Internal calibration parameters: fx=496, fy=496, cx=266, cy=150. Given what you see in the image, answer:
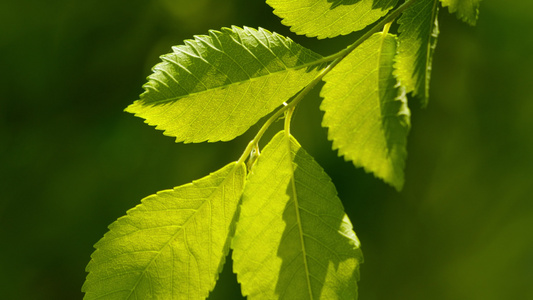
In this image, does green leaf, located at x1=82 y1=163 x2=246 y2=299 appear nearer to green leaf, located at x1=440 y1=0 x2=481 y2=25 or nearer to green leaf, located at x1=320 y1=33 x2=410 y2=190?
green leaf, located at x1=320 y1=33 x2=410 y2=190

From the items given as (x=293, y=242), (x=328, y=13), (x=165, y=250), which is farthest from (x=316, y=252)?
(x=328, y=13)

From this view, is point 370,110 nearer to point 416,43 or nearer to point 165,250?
point 416,43

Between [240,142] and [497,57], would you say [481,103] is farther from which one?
[240,142]

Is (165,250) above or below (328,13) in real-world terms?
below

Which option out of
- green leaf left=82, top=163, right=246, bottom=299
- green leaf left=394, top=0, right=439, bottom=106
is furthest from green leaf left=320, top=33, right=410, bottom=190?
green leaf left=82, top=163, right=246, bottom=299

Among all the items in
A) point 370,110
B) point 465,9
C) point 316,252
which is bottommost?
point 316,252

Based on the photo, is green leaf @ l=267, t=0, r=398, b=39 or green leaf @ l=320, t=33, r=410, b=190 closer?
green leaf @ l=320, t=33, r=410, b=190

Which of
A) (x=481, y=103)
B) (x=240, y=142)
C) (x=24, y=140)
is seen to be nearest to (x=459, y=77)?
(x=481, y=103)
